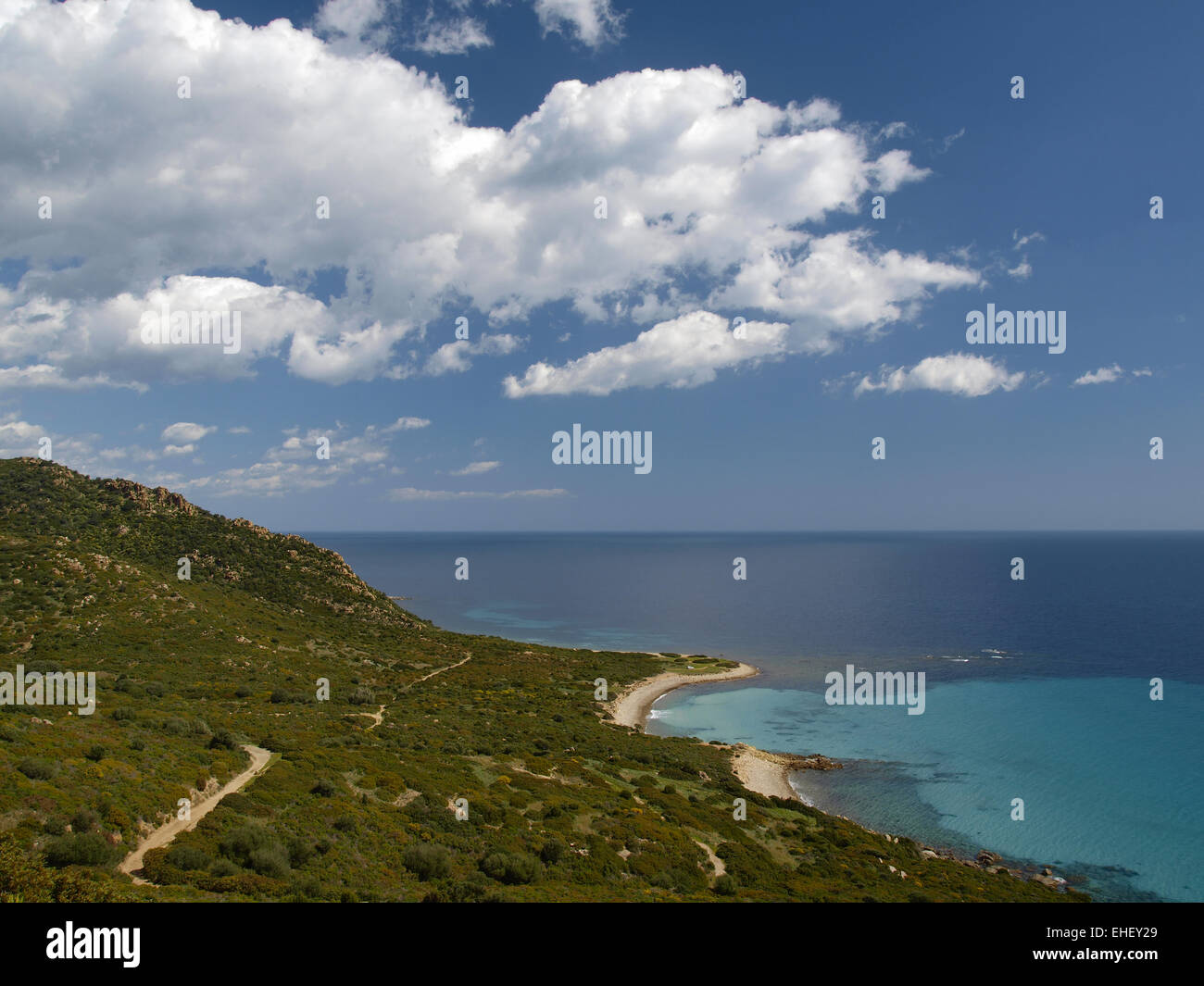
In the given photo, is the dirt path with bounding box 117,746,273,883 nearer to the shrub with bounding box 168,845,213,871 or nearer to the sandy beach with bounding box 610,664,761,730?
the shrub with bounding box 168,845,213,871

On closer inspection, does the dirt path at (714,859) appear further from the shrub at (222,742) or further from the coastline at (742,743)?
the shrub at (222,742)

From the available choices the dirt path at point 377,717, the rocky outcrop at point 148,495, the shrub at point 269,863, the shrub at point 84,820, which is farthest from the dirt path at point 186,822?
the rocky outcrop at point 148,495

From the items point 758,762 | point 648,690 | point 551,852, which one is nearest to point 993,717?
point 758,762

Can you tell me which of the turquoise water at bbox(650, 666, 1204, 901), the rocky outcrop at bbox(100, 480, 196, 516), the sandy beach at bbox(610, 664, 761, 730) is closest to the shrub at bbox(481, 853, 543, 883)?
the turquoise water at bbox(650, 666, 1204, 901)

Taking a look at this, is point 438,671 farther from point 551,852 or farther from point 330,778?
point 551,852
